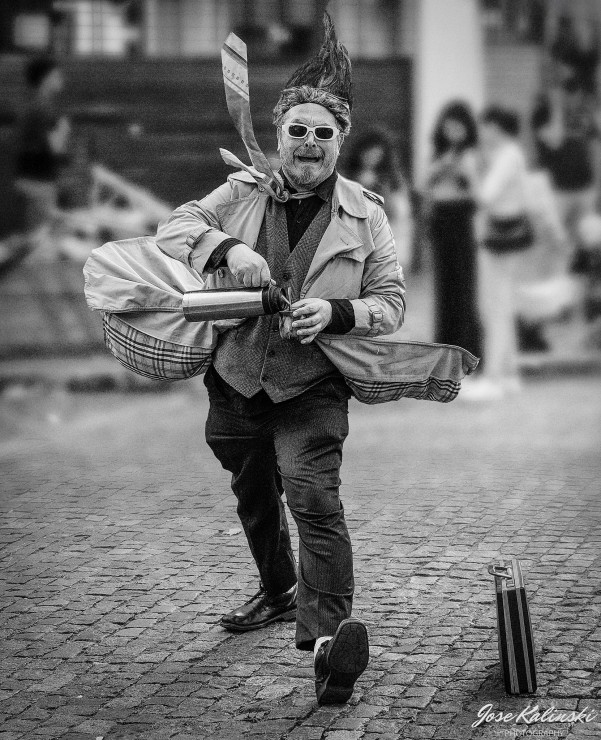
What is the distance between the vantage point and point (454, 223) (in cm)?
1136

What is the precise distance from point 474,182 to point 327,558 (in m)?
7.52

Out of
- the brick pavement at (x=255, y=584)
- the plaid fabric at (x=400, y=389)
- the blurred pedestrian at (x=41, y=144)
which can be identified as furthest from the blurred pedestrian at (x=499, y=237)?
the plaid fabric at (x=400, y=389)

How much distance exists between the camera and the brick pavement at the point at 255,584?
13.7 ft

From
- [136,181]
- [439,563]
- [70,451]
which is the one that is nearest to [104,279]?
[439,563]

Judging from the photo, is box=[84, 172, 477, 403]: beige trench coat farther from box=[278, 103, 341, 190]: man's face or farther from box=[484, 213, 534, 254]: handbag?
box=[484, 213, 534, 254]: handbag

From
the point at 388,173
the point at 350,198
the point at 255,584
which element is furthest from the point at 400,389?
the point at 388,173

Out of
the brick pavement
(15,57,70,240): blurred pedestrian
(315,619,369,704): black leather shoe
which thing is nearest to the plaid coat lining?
(315,619,369,704): black leather shoe

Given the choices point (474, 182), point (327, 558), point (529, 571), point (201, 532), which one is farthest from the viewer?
point (474, 182)

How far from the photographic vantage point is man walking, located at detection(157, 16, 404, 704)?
4.27m

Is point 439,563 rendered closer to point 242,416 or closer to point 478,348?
point 242,416

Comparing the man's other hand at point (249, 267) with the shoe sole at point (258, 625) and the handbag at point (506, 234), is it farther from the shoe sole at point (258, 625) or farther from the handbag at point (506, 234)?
the handbag at point (506, 234)

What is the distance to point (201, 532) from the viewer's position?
647cm

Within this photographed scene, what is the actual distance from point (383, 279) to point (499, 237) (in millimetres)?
7117

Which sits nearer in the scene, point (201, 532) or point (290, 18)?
point (201, 532)
